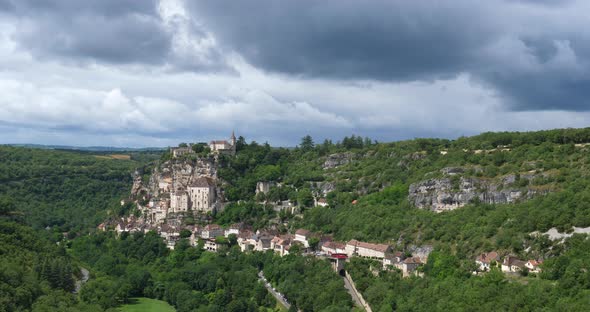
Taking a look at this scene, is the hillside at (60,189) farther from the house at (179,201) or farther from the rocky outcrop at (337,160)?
the rocky outcrop at (337,160)

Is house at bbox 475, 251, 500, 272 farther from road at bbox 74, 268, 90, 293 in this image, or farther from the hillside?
the hillside

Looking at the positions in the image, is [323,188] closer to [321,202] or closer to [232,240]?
[321,202]

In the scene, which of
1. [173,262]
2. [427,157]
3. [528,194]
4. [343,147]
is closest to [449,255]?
[528,194]

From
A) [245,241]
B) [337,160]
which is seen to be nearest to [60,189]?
[337,160]

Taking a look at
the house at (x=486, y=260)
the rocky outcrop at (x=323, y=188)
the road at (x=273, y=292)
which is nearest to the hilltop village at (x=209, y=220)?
the house at (x=486, y=260)

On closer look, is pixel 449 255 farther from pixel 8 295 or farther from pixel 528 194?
pixel 8 295

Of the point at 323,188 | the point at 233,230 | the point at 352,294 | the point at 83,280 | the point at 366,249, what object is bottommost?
the point at 83,280

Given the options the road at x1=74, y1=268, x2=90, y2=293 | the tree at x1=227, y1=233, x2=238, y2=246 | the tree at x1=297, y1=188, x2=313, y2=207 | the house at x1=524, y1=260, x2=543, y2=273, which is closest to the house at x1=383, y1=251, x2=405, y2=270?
the house at x1=524, y1=260, x2=543, y2=273
